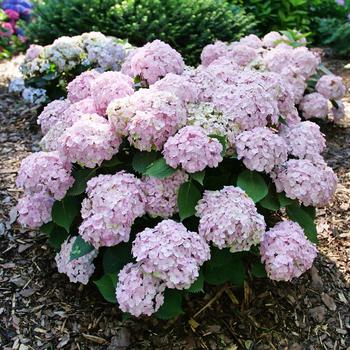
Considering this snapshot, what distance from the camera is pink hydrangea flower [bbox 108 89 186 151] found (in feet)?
7.08

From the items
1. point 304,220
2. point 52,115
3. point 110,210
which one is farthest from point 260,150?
point 52,115

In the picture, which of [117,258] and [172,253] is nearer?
[172,253]

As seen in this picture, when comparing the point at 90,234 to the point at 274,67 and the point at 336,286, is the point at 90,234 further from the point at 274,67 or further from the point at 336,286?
the point at 274,67

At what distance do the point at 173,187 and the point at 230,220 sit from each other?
283 millimetres

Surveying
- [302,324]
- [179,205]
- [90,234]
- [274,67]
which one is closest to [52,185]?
[90,234]

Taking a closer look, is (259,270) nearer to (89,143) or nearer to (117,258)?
(117,258)

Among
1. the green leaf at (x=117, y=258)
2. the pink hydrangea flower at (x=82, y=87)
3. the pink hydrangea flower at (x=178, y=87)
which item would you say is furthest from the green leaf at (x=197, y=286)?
the pink hydrangea flower at (x=82, y=87)

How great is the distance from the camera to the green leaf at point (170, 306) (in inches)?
80.4

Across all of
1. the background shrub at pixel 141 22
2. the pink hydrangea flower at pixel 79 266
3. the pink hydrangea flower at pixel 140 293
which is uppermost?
the pink hydrangea flower at pixel 140 293

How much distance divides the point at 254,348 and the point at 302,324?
274 millimetres

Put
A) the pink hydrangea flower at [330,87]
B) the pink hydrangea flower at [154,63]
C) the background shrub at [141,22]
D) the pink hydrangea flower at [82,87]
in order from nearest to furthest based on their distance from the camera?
the pink hydrangea flower at [154,63] → the pink hydrangea flower at [82,87] → the pink hydrangea flower at [330,87] → the background shrub at [141,22]

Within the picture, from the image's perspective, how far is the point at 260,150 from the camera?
218 centimetres

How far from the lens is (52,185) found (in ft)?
7.27

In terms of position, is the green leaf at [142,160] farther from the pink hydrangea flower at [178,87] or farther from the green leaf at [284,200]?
the green leaf at [284,200]
